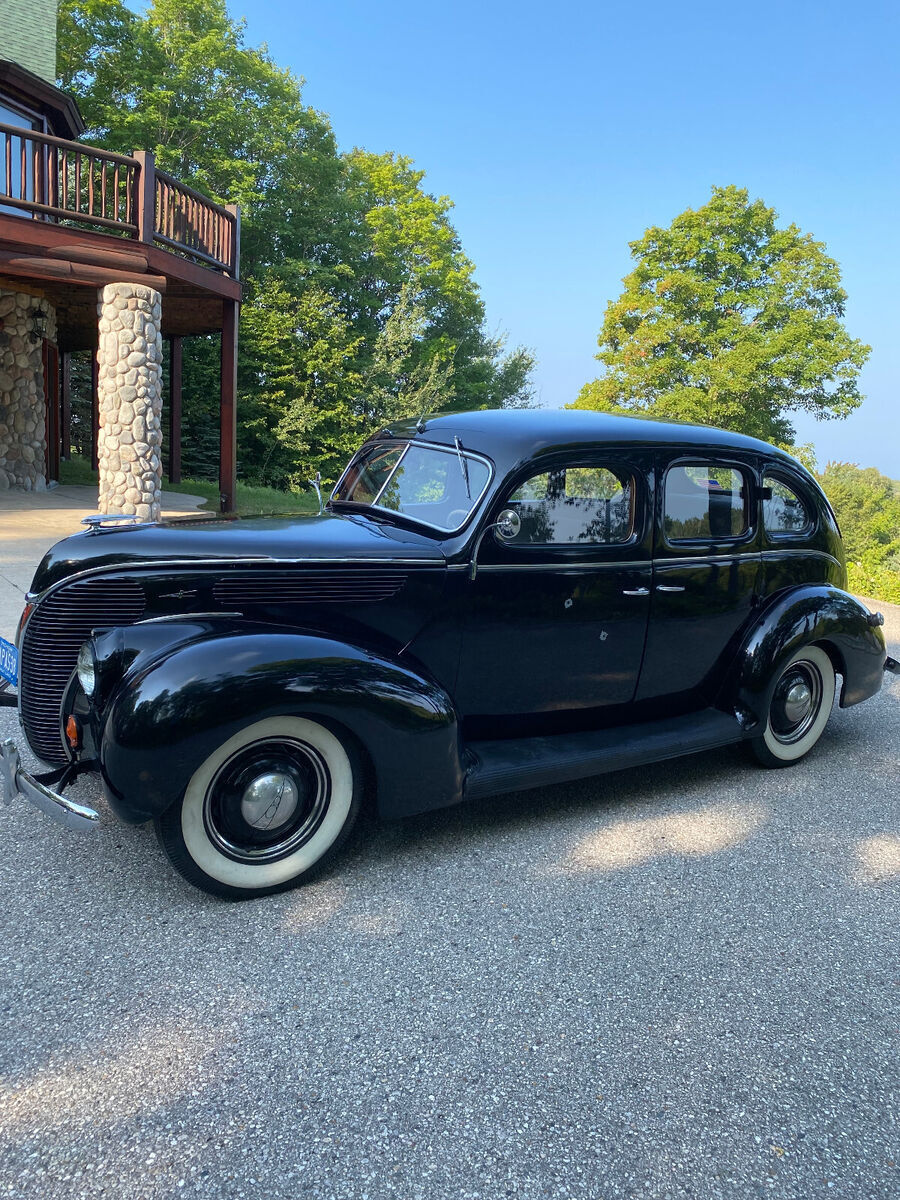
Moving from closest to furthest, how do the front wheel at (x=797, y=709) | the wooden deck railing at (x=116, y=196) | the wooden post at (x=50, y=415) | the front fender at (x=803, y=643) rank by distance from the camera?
the front fender at (x=803, y=643) → the front wheel at (x=797, y=709) → the wooden deck railing at (x=116, y=196) → the wooden post at (x=50, y=415)

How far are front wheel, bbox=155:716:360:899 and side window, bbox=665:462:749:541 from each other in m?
1.99

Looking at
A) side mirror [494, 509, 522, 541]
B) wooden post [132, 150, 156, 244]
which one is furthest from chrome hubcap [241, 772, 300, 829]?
wooden post [132, 150, 156, 244]

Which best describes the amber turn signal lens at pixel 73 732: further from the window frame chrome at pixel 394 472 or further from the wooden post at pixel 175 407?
the wooden post at pixel 175 407

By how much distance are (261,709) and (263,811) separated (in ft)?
1.31

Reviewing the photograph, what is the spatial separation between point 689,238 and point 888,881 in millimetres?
35100

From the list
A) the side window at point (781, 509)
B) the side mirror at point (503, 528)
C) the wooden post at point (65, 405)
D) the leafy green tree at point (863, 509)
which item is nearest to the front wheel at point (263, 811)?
the side mirror at point (503, 528)

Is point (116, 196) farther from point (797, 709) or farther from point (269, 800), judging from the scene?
point (797, 709)

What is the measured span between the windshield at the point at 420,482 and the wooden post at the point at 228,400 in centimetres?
924

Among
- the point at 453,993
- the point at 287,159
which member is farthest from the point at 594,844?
the point at 287,159

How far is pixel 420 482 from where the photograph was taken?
3.80 metres

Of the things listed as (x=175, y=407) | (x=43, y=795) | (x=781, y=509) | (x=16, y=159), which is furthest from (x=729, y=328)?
(x=43, y=795)

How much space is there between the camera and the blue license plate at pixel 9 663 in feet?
10.6

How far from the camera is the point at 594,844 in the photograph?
3.44 m

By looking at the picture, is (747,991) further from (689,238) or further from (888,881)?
(689,238)
